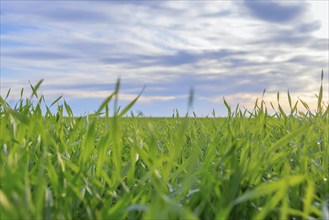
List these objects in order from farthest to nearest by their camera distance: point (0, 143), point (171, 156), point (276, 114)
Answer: point (276, 114)
point (0, 143)
point (171, 156)

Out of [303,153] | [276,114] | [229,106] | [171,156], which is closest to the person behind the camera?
[171,156]

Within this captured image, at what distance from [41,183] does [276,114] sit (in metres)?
2.53

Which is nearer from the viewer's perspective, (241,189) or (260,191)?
(260,191)

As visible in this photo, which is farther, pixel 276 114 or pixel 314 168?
pixel 276 114

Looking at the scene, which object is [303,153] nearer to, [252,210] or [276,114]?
[252,210]

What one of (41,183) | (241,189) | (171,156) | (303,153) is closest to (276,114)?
(303,153)

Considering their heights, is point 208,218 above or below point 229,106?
below

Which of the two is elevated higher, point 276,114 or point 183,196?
point 276,114

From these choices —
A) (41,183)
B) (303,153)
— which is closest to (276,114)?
(303,153)

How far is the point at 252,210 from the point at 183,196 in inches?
9.3

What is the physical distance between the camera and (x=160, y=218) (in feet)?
2.84

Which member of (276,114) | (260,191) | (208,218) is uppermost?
(276,114)

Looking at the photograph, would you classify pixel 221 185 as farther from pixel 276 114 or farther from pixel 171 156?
pixel 276 114

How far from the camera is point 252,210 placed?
126 cm
